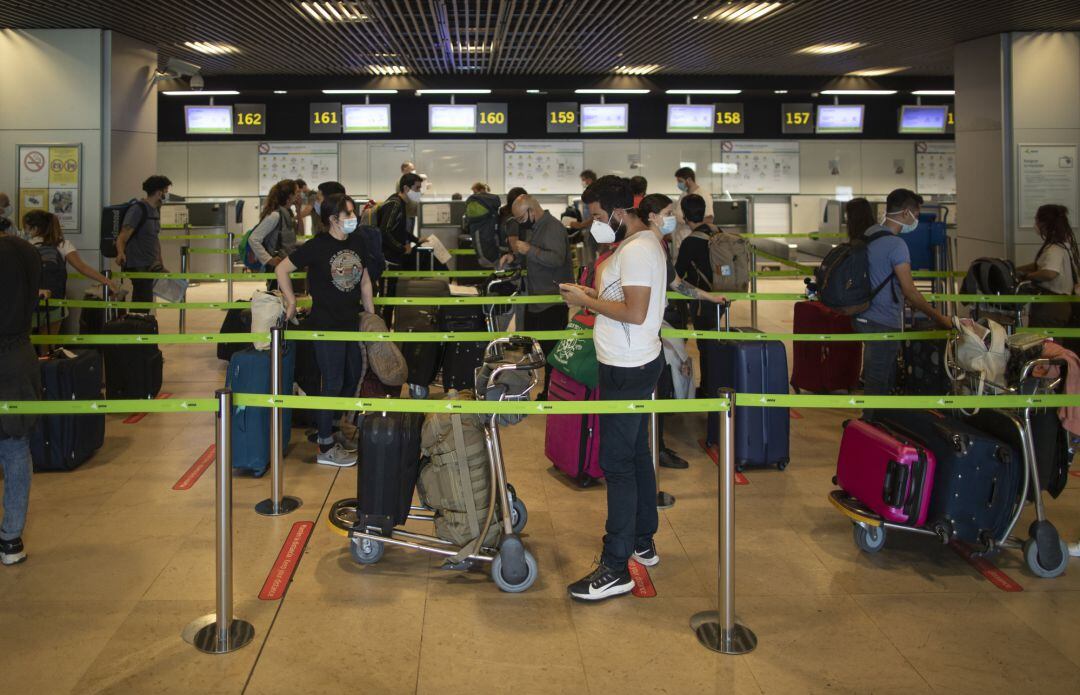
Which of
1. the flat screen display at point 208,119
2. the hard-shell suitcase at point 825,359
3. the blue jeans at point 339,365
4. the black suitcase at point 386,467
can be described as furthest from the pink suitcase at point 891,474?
the flat screen display at point 208,119

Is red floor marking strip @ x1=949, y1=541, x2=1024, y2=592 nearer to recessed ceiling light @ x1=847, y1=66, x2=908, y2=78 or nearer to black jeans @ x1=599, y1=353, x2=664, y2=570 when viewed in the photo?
black jeans @ x1=599, y1=353, x2=664, y2=570

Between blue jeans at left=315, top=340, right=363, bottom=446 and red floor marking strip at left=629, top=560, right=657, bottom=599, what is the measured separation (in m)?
2.30

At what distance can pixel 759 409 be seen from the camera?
615 cm

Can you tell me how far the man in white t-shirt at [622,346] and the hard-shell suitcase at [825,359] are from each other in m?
4.27

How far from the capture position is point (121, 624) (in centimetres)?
397

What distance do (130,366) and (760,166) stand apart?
14.1m

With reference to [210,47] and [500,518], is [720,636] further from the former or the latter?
[210,47]

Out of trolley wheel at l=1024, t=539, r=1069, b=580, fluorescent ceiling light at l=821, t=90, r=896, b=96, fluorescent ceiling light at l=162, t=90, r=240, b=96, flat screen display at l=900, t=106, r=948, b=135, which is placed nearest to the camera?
trolley wheel at l=1024, t=539, r=1069, b=580

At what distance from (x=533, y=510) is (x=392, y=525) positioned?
119cm

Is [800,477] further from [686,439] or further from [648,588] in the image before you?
[648,588]

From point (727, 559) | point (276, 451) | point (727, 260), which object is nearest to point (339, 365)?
point (276, 451)

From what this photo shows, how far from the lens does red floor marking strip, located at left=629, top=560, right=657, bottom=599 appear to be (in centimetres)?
430

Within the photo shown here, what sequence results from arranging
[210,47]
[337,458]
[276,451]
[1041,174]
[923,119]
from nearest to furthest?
[276,451]
[337,458]
[1041,174]
[210,47]
[923,119]

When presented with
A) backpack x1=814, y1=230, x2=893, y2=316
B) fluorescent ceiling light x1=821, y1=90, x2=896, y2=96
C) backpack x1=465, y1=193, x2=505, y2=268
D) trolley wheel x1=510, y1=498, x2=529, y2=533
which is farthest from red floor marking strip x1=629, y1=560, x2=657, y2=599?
→ fluorescent ceiling light x1=821, y1=90, x2=896, y2=96
